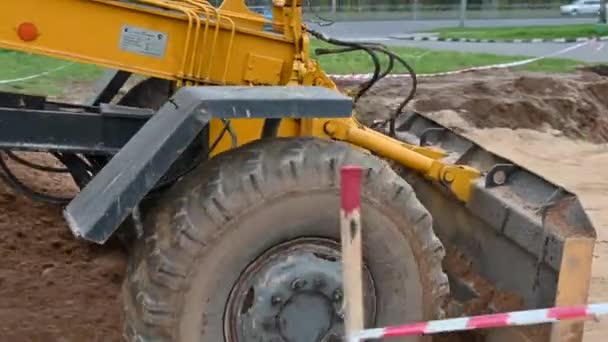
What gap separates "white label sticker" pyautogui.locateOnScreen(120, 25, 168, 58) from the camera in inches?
195

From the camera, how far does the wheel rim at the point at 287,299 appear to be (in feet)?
13.3

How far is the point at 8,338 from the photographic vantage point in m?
4.94

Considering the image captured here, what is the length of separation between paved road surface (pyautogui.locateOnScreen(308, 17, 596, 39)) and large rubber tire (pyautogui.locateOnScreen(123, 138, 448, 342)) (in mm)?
34398

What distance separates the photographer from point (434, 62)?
861 inches

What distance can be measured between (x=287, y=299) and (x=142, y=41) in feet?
5.37

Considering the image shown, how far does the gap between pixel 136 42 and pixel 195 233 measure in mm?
1363

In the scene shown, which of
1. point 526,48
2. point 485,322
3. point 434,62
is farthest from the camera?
point 526,48

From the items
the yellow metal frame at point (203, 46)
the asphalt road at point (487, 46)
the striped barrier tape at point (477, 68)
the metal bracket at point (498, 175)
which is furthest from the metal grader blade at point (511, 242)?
the asphalt road at point (487, 46)

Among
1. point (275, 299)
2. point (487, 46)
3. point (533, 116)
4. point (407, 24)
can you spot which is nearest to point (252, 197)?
point (275, 299)

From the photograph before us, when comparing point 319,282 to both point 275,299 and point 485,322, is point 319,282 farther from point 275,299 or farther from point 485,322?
point 485,322

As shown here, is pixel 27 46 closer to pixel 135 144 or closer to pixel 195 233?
pixel 135 144

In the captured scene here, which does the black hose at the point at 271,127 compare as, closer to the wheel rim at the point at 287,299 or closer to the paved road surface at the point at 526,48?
the wheel rim at the point at 287,299

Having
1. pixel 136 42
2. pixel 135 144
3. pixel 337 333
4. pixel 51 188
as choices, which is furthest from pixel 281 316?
pixel 51 188

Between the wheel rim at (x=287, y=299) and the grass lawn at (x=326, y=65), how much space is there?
8.12m
